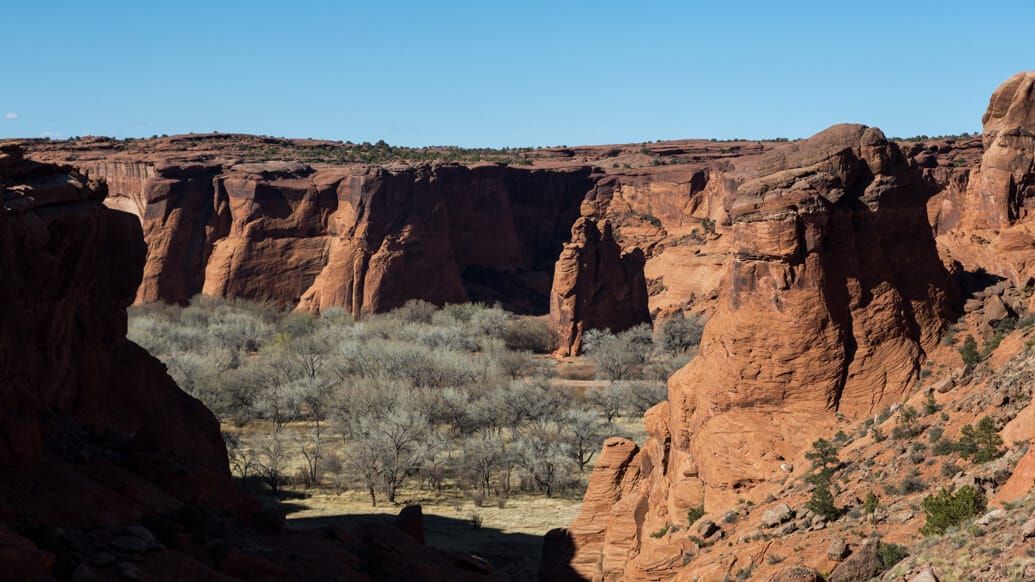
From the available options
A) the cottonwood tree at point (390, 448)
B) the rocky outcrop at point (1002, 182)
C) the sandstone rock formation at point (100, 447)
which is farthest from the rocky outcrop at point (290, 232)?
the sandstone rock formation at point (100, 447)

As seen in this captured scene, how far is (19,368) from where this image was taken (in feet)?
55.4

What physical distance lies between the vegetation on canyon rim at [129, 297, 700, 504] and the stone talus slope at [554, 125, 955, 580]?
19.5 m

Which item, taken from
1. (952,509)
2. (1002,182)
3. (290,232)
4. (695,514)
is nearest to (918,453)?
(952,509)

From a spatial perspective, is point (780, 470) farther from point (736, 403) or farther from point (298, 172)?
point (298, 172)

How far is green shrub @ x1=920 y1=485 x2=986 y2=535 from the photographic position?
587 inches

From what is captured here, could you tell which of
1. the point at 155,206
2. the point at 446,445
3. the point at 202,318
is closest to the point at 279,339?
the point at 202,318

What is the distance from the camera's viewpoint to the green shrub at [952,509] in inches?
587

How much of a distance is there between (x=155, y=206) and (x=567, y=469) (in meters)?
48.2

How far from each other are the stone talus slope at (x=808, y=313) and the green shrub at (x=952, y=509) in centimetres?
580

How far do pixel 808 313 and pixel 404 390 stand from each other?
3368 cm

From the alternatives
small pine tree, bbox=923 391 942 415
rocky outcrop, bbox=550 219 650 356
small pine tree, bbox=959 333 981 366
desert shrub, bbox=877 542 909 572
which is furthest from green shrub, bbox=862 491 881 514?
rocky outcrop, bbox=550 219 650 356

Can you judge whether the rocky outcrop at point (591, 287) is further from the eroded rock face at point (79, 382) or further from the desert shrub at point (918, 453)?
the desert shrub at point (918, 453)

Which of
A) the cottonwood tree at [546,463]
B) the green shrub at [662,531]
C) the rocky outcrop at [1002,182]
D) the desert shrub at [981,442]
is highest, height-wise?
the rocky outcrop at [1002,182]

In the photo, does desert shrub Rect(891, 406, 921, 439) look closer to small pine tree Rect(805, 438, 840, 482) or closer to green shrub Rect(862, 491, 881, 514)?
small pine tree Rect(805, 438, 840, 482)
